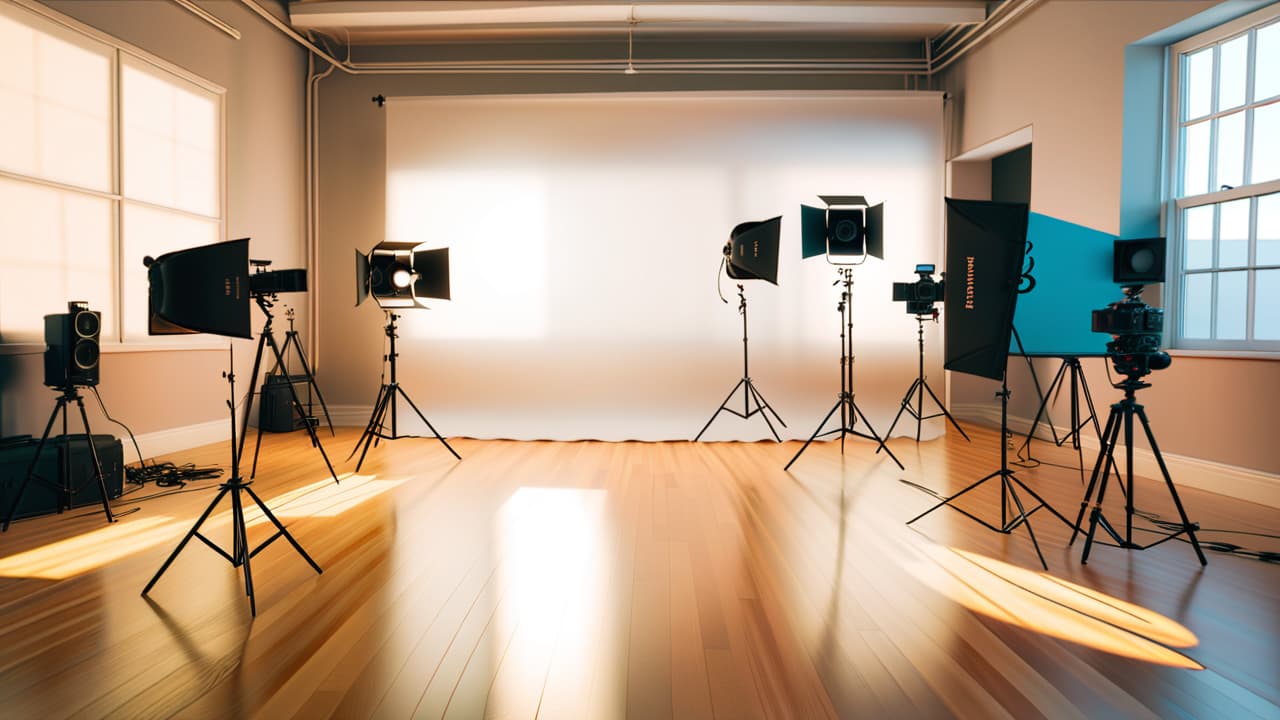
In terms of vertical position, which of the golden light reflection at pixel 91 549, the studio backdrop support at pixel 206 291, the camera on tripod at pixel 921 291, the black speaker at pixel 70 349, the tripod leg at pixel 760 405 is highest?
the camera on tripod at pixel 921 291

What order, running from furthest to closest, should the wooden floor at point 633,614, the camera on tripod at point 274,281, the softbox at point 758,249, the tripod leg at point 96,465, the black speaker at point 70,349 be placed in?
the softbox at point 758,249 → the black speaker at point 70,349 → the tripod leg at point 96,465 → the camera on tripod at point 274,281 → the wooden floor at point 633,614

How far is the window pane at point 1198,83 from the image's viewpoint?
13.6 ft

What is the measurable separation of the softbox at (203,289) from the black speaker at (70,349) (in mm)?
1782

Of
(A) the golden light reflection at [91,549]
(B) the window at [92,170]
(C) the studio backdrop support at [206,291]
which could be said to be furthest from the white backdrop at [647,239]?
(C) the studio backdrop support at [206,291]

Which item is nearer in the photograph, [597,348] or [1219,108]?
[1219,108]

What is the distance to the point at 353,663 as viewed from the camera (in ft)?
5.84

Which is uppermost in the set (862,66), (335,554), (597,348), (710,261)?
(862,66)

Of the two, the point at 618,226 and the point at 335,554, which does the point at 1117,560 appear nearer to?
the point at 335,554

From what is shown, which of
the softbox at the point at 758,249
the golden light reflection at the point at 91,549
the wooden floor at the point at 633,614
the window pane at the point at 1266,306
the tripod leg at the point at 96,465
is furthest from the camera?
the softbox at the point at 758,249

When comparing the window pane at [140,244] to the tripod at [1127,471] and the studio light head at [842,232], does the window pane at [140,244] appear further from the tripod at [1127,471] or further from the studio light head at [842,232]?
the tripod at [1127,471]

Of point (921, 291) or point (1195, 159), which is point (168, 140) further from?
point (1195, 159)

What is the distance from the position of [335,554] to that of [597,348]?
144 inches

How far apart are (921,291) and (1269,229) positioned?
1.88 meters

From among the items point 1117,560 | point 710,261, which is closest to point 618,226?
point 710,261
